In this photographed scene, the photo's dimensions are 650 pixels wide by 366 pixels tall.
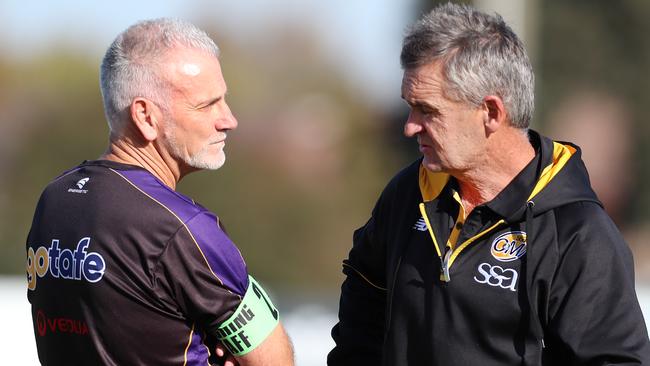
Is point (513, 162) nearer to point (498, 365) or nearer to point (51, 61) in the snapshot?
point (498, 365)

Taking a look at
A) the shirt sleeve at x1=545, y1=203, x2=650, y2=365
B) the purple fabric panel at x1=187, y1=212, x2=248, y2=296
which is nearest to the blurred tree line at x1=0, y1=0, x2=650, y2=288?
the purple fabric panel at x1=187, y1=212, x2=248, y2=296

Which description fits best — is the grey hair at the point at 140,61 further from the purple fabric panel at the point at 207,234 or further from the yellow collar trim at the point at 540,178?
the yellow collar trim at the point at 540,178

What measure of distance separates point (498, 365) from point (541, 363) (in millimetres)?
126

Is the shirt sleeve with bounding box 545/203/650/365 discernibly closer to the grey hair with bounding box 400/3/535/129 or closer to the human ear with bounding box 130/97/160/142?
the grey hair with bounding box 400/3/535/129

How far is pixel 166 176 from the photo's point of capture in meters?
3.38

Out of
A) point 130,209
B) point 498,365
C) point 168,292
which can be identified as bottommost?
point 498,365

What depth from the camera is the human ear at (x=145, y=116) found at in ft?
10.7

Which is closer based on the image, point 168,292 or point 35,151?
point 168,292

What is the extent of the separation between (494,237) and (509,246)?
0.20 feet

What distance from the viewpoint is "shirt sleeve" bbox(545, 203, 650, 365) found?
3.07 meters

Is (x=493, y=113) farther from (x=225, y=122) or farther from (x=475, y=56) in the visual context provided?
(x=225, y=122)

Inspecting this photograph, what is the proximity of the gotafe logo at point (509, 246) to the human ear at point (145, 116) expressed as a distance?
3.57 ft

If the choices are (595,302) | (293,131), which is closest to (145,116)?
(595,302)

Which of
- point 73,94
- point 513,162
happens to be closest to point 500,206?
point 513,162
